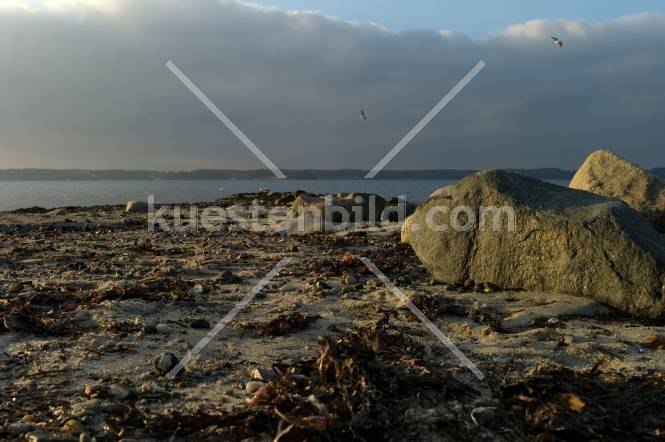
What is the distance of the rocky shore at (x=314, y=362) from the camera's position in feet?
10.5

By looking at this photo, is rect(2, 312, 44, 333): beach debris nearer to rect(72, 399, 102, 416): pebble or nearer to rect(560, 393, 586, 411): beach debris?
rect(72, 399, 102, 416): pebble

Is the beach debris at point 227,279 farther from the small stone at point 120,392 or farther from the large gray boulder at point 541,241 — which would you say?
the small stone at point 120,392

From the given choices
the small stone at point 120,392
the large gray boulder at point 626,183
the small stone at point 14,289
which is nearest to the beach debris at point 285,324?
Result: the small stone at point 120,392

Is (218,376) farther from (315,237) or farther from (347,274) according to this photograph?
(315,237)

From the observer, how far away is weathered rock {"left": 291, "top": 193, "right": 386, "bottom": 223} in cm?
1622

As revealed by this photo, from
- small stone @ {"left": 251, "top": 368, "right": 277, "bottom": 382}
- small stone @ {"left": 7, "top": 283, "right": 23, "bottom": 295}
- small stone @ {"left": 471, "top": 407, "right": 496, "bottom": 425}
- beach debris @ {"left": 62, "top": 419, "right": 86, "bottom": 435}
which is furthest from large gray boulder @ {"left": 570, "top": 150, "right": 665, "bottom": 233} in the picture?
small stone @ {"left": 7, "top": 283, "right": 23, "bottom": 295}

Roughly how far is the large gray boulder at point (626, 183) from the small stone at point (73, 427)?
33.7 feet

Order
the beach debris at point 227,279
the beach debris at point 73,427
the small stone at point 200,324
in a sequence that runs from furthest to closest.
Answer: the beach debris at point 227,279, the small stone at point 200,324, the beach debris at point 73,427

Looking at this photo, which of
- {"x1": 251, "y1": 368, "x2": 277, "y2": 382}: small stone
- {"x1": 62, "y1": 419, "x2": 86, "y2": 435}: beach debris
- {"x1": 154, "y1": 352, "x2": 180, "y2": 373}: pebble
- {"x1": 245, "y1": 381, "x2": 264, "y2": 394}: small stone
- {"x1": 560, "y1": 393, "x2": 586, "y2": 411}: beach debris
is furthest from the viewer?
{"x1": 154, "y1": 352, "x2": 180, "y2": 373}: pebble

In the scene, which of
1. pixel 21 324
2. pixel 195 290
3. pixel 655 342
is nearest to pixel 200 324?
pixel 195 290

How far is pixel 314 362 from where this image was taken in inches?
158

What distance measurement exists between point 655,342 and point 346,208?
Answer: 41.1 ft

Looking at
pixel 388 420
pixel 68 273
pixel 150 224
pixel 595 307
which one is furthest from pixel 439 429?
pixel 150 224

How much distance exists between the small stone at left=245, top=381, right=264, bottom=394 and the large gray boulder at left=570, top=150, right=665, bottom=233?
9121 millimetres
